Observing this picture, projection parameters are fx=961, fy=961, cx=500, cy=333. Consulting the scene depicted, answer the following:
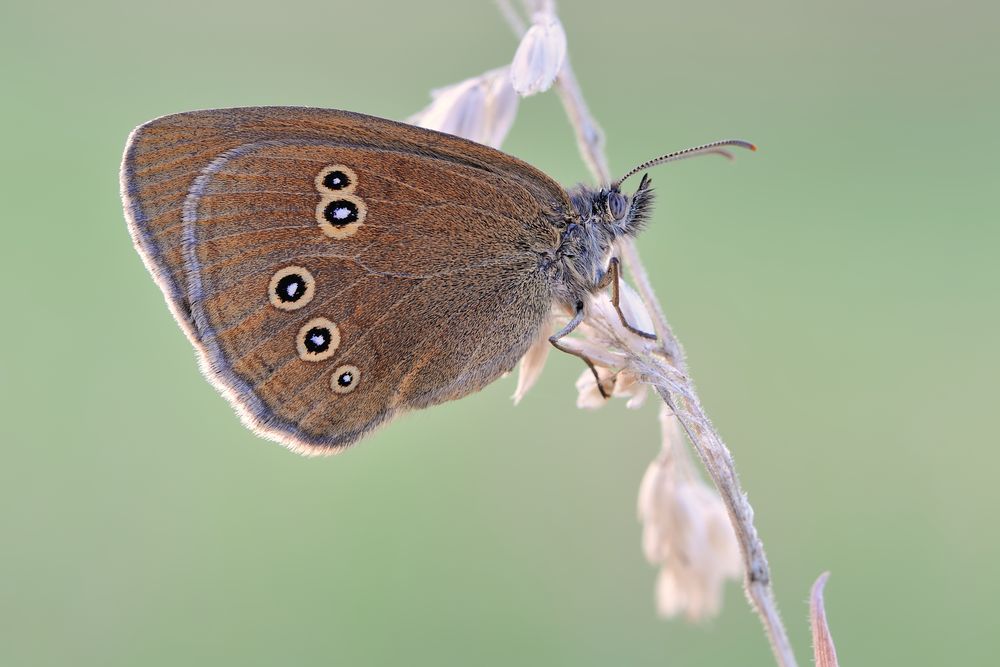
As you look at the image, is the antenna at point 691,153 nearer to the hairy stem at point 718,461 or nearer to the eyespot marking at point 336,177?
the hairy stem at point 718,461

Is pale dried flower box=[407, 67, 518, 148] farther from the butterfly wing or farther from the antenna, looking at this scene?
the antenna

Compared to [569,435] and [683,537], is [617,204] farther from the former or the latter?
[569,435]

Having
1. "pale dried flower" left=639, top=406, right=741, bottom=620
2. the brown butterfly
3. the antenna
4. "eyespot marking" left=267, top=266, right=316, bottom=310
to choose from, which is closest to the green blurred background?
"pale dried flower" left=639, top=406, right=741, bottom=620

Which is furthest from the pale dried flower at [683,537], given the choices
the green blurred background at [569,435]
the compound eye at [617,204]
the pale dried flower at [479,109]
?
the green blurred background at [569,435]

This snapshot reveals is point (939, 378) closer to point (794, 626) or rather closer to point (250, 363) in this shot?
point (794, 626)

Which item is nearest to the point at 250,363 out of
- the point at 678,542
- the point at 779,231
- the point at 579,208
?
the point at 579,208

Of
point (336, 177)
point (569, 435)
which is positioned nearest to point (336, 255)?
point (336, 177)
